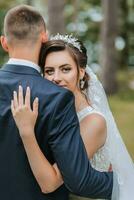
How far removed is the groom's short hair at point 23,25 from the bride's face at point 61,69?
215 mm

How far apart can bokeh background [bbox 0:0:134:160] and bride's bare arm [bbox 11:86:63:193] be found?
23.3 ft

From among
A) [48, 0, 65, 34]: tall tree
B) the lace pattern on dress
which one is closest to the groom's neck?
the lace pattern on dress

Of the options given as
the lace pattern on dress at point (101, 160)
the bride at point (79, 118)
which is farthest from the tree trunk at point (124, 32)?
the lace pattern on dress at point (101, 160)

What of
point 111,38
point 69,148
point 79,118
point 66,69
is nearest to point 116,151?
point 79,118

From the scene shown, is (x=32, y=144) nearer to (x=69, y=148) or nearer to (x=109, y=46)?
(x=69, y=148)

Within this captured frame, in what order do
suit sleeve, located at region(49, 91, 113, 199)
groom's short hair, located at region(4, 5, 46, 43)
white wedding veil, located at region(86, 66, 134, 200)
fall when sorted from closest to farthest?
suit sleeve, located at region(49, 91, 113, 199) < groom's short hair, located at region(4, 5, 46, 43) < white wedding veil, located at region(86, 66, 134, 200)

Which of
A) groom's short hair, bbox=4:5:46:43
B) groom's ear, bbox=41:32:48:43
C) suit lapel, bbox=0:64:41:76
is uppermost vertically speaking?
groom's short hair, bbox=4:5:46:43

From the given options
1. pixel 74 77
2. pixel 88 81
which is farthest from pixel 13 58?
pixel 88 81

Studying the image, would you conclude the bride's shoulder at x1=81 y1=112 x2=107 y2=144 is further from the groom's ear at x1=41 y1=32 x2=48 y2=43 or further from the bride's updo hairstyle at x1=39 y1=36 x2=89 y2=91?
the groom's ear at x1=41 y1=32 x2=48 y2=43

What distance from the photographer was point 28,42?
2.90m

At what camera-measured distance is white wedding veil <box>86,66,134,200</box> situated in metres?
3.36

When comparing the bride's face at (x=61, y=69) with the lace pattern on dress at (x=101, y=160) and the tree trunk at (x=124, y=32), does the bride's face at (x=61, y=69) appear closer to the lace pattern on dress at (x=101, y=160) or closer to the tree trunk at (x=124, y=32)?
the lace pattern on dress at (x=101, y=160)

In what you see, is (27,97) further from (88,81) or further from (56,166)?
(88,81)

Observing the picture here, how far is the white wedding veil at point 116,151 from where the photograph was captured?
132 inches
